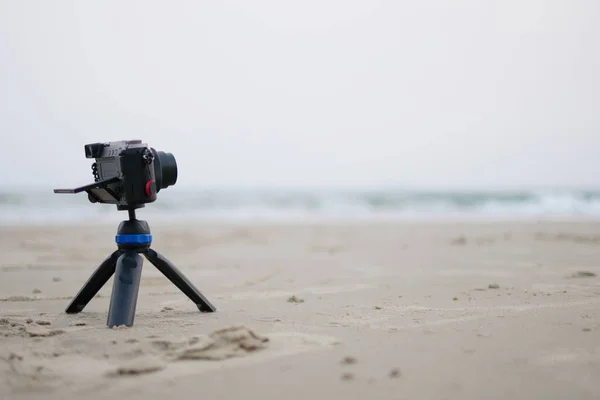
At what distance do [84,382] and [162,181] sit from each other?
1429mm

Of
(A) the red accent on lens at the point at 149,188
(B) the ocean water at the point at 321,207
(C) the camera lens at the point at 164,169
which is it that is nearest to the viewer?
(A) the red accent on lens at the point at 149,188

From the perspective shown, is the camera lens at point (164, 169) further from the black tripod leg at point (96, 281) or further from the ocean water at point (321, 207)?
the ocean water at point (321, 207)

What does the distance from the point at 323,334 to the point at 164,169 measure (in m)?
1.33

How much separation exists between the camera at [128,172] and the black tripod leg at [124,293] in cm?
33

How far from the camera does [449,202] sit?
2625 centimetres

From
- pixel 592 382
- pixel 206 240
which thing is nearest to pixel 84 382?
pixel 592 382

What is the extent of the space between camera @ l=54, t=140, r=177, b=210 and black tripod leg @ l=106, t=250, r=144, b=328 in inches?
13.0

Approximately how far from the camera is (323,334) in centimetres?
281

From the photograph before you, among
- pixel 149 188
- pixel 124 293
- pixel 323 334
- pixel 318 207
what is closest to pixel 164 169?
pixel 149 188

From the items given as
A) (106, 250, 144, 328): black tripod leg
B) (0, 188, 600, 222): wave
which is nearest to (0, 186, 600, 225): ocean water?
(0, 188, 600, 222): wave

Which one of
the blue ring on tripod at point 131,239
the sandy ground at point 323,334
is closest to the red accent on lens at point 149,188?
the blue ring on tripod at point 131,239

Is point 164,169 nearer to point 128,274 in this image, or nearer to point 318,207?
point 128,274

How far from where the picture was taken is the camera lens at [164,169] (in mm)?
3240

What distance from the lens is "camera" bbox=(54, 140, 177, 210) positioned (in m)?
3.10
